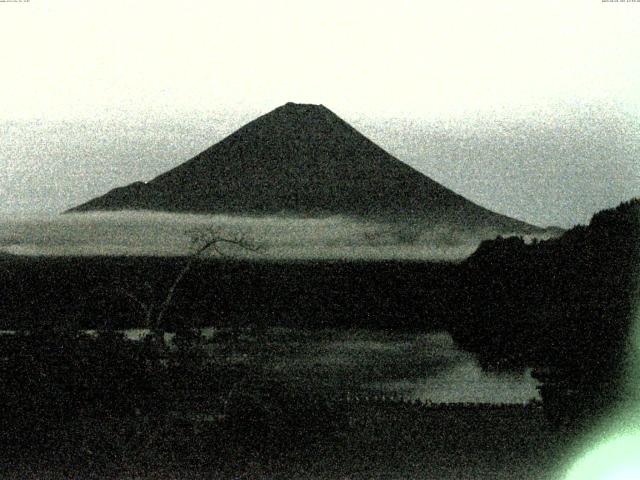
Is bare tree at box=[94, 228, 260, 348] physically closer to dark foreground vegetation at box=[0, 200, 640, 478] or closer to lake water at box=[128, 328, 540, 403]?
dark foreground vegetation at box=[0, 200, 640, 478]

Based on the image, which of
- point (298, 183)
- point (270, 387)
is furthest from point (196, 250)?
point (270, 387)

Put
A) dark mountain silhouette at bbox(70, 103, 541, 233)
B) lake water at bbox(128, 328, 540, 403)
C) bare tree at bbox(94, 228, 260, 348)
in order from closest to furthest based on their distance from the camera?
lake water at bbox(128, 328, 540, 403)
bare tree at bbox(94, 228, 260, 348)
dark mountain silhouette at bbox(70, 103, 541, 233)

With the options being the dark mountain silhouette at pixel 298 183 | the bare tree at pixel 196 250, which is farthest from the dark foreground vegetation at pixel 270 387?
the dark mountain silhouette at pixel 298 183

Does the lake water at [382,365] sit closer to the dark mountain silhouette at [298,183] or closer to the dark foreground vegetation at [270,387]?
the dark foreground vegetation at [270,387]

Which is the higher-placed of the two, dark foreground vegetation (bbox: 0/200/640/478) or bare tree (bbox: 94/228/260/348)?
bare tree (bbox: 94/228/260/348)

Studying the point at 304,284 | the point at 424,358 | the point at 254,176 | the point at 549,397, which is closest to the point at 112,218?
the point at 254,176

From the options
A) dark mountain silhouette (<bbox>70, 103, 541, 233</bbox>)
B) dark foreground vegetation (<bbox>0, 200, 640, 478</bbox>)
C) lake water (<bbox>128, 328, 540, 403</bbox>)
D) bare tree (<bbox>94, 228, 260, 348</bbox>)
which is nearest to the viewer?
dark foreground vegetation (<bbox>0, 200, 640, 478</bbox>)

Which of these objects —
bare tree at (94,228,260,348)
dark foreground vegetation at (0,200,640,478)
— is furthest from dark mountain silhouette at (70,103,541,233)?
dark foreground vegetation at (0,200,640,478)
